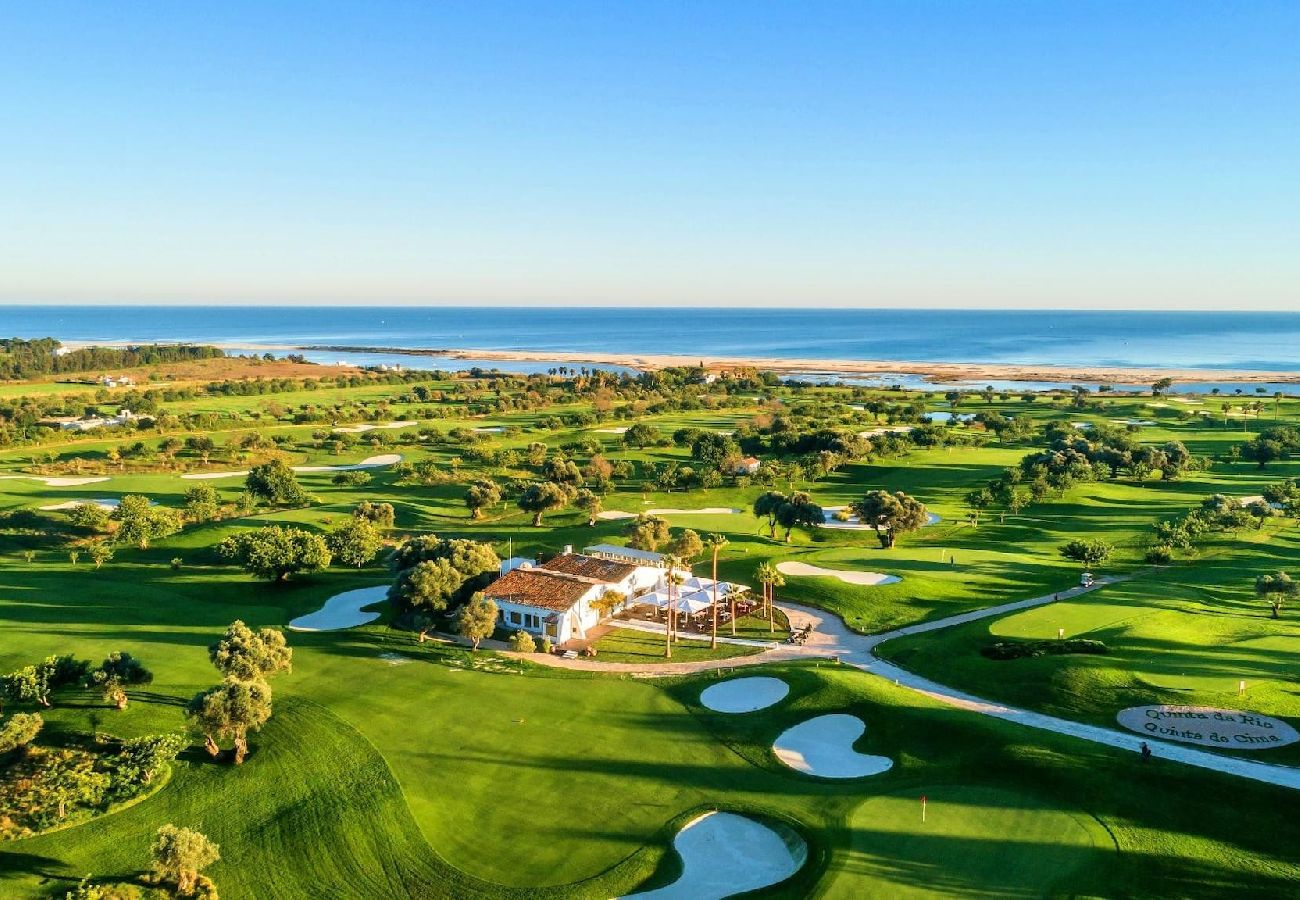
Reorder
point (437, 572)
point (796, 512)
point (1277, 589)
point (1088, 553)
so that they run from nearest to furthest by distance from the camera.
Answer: point (1277, 589), point (437, 572), point (1088, 553), point (796, 512)

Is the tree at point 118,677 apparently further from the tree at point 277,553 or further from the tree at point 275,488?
the tree at point 275,488

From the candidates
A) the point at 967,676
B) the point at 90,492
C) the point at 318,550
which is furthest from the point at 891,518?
the point at 90,492

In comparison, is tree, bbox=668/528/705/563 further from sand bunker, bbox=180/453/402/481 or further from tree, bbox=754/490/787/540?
sand bunker, bbox=180/453/402/481

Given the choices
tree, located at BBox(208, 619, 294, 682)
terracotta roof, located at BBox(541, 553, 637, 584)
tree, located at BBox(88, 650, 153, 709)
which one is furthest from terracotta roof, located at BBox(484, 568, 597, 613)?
tree, located at BBox(88, 650, 153, 709)

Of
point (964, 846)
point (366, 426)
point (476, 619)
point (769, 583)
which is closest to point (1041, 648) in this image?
point (769, 583)

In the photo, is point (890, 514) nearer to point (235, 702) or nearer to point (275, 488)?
point (235, 702)

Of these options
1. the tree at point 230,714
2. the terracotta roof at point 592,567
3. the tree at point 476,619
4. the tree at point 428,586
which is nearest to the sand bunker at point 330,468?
the terracotta roof at point 592,567
